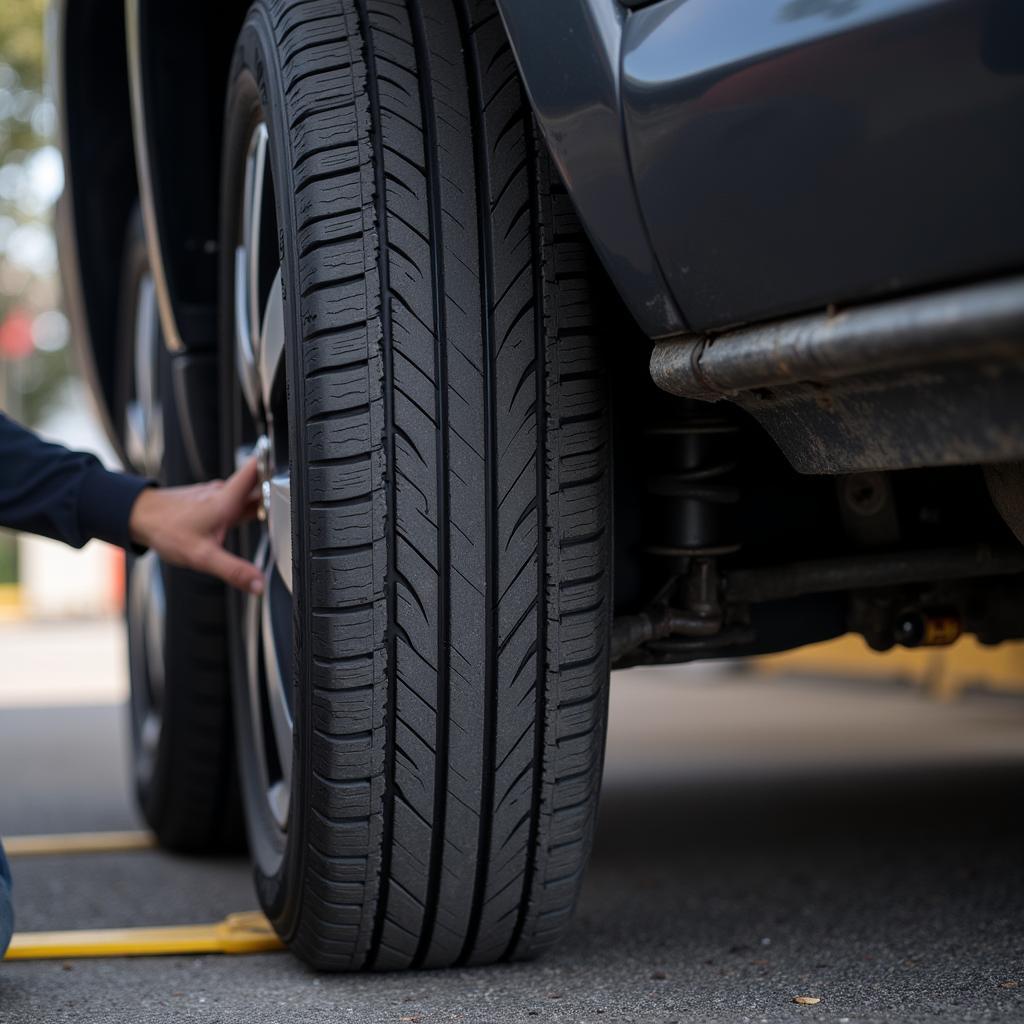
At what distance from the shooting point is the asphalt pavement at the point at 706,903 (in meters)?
1.49

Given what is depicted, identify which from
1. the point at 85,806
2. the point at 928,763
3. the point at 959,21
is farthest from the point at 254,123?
the point at 928,763

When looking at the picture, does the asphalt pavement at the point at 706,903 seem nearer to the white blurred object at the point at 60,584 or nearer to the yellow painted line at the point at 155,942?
the yellow painted line at the point at 155,942

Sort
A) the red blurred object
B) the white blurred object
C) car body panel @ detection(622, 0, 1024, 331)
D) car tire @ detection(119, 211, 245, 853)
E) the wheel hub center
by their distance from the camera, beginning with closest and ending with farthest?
car body panel @ detection(622, 0, 1024, 331) < the wheel hub center < car tire @ detection(119, 211, 245, 853) < the white blurred object < the red blurred object

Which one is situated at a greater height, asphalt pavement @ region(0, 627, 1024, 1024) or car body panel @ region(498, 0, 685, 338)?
car body panel @ region(498, 0, 685, 338)

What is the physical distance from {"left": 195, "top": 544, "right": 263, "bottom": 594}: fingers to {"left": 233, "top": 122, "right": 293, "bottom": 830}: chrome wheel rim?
0.06 feet

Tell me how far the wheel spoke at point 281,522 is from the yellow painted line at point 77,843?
4.03 feet

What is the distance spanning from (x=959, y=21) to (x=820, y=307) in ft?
0.79

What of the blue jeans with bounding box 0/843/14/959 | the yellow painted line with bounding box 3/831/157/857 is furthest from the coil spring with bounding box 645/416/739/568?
the yellow painted line with bounding box 3/831/157/857

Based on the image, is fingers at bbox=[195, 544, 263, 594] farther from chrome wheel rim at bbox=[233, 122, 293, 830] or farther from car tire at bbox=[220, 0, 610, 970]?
car tire at bbox=[220, 0, 610, 970]

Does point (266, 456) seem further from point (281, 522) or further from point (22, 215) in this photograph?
point (22, 215)

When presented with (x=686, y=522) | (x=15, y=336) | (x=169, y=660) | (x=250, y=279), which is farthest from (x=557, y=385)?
(x=15, y=336)

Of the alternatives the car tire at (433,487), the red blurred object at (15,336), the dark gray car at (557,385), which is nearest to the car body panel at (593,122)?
the dark gray car at (557,385)

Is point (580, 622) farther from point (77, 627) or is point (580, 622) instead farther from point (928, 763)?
point (77, 627)

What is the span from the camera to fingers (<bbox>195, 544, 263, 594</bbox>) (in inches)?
74.0
